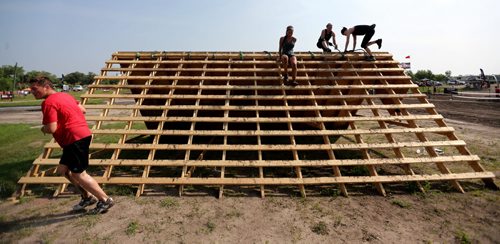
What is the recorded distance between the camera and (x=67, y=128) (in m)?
3.39

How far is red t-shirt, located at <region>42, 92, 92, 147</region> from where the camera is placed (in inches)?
130

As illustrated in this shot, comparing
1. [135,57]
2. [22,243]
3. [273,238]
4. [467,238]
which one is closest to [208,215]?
[273,238]

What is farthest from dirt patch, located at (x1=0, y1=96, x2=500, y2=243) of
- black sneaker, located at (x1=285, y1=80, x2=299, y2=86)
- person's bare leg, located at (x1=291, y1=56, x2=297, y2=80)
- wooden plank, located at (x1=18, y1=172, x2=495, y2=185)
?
person's bare leg, located at (x1=291, y1=56, x2=297, y2=80)

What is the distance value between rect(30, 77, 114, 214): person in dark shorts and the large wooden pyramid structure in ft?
3.06

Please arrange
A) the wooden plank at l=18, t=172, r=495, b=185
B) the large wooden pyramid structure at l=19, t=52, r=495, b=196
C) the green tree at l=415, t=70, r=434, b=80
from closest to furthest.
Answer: the wooden plank at l=18, t=172, r=495, b=185
the large wooden pyramid structure at l=19, t=52, r=495, b=196
the green tree at l=415, t=70, r=434, b=80

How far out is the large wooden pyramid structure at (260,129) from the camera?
4.56 m

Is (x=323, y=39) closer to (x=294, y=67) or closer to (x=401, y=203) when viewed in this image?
(x=294, y=67)

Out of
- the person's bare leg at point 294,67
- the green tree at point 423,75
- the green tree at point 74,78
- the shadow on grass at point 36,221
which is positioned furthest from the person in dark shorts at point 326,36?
the green tree at point 74,78

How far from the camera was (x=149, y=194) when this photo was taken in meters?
4.32

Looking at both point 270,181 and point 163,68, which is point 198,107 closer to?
point 163,68

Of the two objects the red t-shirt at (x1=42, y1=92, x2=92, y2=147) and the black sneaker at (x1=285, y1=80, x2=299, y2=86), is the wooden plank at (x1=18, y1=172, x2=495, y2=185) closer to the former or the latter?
the red t-shirt at (x1=42, y1=92, x2=92, y2=147)

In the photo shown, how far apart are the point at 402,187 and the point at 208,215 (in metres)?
3.47

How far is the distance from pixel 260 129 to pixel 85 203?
3.52 metres

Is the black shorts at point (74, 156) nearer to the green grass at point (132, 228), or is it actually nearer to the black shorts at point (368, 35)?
the green grass at point (132, 228)
